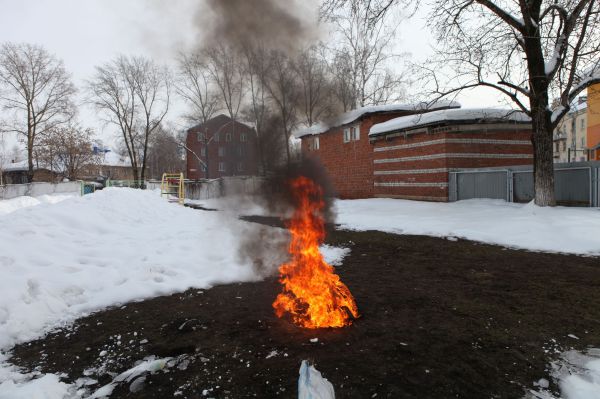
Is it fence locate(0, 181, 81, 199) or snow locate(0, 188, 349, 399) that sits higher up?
fence locate(0, 181, 81, 199)

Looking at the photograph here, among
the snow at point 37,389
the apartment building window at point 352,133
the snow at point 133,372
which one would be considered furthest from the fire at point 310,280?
the apartment building window at point 352,133

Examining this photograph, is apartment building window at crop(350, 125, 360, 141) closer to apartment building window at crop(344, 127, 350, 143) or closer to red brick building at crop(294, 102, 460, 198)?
red brick building at crop(294, 102, 460, 198)

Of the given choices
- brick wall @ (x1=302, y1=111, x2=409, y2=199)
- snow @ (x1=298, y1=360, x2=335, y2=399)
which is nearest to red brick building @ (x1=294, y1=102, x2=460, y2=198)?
brick wall @ (x1=302, y1=111, x2=409, y2=199)

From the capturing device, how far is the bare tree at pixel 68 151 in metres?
39.1

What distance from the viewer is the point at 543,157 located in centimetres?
1243

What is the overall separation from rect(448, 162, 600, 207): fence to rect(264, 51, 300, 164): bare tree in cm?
1248

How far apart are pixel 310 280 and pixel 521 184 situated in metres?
13.1

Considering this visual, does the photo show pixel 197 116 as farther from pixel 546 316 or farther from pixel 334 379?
pixel 546 316

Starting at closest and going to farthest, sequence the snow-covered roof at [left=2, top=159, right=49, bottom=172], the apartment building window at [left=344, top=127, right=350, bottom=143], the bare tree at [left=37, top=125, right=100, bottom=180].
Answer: the apartment building window at [left=344, top=127, right=350, bottom=143]
the bare tree at [left=37, top=125, right=100, bottom=180]
the snow-covered roof at [left=2, top=159, right=49, bottom=172]

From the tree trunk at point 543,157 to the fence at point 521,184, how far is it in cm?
129

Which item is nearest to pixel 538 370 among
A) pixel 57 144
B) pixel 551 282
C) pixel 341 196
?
pixel 551 282

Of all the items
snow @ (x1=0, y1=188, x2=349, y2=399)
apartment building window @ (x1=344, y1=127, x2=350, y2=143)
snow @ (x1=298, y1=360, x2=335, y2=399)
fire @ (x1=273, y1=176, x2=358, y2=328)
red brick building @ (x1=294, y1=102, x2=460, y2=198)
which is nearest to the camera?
snow @ (x1=298, y1=360, x2=335, y2=399)

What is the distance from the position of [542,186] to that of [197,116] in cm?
1227

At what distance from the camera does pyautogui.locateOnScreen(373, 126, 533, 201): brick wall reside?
16953 millimetres
